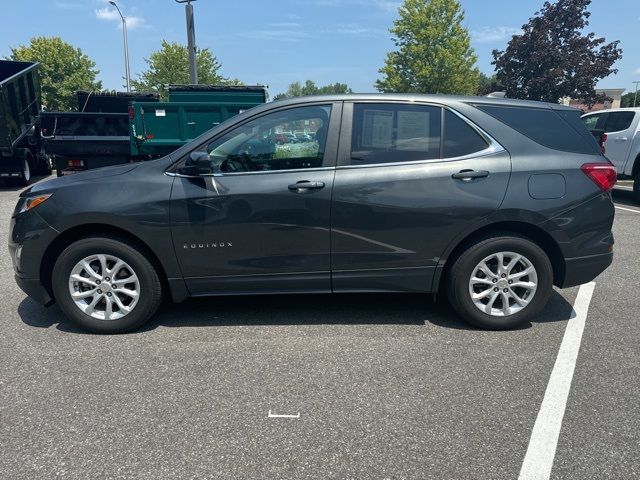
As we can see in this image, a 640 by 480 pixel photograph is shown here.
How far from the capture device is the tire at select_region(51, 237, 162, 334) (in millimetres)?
3697

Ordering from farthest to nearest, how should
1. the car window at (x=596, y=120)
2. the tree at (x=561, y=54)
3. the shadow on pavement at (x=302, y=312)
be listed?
the tree at (x=561, y=54) → the car window at (x=596, y=120) → the shadow on pavement at (x=302, y=312)

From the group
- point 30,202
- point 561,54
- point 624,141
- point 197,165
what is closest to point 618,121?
point 624,141

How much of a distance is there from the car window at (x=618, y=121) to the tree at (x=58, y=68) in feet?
101

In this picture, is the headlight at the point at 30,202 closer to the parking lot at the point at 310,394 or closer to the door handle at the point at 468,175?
the parking lot at the point at 310,394

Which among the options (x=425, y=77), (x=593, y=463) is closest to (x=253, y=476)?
(x=593, y=463)

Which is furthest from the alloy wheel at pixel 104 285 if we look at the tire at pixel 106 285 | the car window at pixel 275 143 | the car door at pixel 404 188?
the car door at pixel 404 188

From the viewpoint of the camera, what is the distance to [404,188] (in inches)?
145

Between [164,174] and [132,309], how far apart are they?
106 cm

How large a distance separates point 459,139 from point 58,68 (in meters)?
37.0

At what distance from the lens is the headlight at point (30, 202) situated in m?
3.71

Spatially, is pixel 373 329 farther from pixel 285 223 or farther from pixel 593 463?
pixel 593 463

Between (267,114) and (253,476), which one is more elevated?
(267,114)

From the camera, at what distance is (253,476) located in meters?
2.31

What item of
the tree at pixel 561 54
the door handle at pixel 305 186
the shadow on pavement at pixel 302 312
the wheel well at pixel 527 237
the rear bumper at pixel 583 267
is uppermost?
the tree at pixel 561 54
